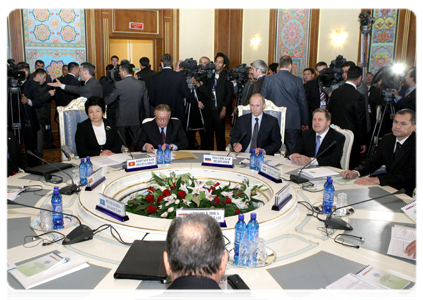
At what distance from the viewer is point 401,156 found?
2.86 m

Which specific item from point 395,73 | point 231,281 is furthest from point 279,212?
point 395,73

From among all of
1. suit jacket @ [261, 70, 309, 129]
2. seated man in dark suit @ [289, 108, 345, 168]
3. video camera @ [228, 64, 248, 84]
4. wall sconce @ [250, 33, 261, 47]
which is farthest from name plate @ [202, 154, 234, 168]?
wall sconce @ [250, 33, 261, 47]

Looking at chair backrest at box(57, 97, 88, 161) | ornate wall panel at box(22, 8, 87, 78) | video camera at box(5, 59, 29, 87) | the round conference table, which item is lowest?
the round conference table

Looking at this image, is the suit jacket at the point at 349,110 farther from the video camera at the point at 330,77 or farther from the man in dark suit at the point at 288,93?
the video camera at the point at 330,77

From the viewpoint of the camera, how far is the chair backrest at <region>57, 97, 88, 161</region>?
3578 millimetres

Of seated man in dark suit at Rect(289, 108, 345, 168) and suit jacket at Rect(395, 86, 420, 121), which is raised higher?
suit jacket at Rect(395, 86, 420, 121)

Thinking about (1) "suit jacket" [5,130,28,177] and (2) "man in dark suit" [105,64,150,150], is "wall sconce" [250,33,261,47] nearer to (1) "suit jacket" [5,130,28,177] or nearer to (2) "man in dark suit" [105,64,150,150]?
(2) "man in dark suit" [105,64,150,150]

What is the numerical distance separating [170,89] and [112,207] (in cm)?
330

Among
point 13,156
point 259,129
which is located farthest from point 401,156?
point 13,156

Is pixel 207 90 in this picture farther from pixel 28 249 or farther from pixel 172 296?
pixel 172 296

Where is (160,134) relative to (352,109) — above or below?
below

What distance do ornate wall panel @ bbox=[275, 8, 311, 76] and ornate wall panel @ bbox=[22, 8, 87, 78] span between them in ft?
13.8

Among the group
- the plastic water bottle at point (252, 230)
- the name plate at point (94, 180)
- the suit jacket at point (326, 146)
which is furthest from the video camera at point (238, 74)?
the plastic water bottle at point (252, 230)

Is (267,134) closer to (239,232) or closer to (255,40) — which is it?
(239,232)
